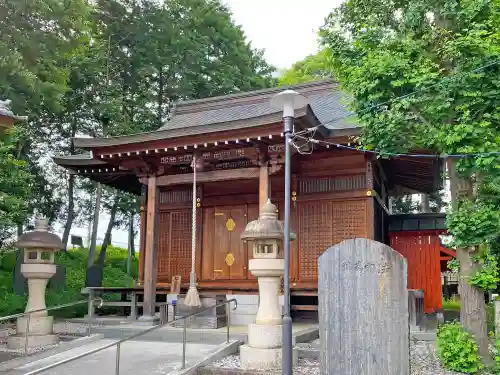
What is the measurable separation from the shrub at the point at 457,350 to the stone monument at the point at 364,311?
1236mm

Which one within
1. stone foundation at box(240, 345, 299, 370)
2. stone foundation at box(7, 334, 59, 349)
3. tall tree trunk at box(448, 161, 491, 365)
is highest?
tall tree trunk at box(448, 161, 491, 365)

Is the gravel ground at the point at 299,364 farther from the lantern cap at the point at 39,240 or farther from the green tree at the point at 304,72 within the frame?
the green tree at the point at 304,72

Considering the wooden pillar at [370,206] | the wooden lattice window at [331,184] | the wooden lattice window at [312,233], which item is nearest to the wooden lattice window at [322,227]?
the wooden lattice window at [312,233]

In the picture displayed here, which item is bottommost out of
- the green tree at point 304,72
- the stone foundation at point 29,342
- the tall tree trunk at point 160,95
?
the stone foundation at point 29,342

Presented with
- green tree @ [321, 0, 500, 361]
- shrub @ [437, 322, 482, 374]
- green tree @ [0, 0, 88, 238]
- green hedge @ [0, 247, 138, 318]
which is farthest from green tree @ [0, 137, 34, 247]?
shrub @ [437, 322, 482, 374]

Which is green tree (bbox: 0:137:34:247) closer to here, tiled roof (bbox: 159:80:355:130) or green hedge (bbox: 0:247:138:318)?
green hedge (bbox: 0:247:138:318)

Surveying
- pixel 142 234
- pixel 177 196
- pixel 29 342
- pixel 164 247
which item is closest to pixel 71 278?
pixel 142 234

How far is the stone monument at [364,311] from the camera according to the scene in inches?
227

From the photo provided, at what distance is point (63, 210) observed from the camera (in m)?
23.5

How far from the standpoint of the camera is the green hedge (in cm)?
1536

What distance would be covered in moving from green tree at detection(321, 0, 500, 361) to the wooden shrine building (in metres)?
1.77

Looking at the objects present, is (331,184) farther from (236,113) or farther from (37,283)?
(37,283)

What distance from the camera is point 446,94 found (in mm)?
6727

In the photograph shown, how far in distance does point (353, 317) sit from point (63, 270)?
1519 cm
